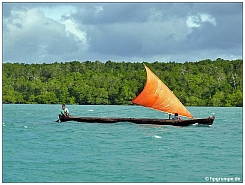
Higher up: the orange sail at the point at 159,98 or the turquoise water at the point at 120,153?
the orange sail at the point at 159,98

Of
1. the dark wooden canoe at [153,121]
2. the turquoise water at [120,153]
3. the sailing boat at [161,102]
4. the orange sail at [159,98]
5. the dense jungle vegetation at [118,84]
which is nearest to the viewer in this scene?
the turquoise water at [120,153]

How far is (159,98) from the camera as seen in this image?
1303 inches

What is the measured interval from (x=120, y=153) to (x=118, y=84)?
69100 millimetres

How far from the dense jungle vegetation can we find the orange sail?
5098cm

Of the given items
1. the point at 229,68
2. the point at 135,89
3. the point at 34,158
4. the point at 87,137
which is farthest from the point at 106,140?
the point at 229,68

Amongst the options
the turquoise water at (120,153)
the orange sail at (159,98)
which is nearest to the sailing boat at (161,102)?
the orange sail at (159,98)

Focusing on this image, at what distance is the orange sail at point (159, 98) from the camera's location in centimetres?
3262

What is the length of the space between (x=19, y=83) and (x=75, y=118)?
188 feet

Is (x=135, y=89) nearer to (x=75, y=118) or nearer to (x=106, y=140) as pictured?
(x=75, y=118)

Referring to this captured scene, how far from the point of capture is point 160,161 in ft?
70.9

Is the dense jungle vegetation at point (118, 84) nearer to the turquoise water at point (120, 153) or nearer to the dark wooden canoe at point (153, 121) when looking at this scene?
the dark wooden canoe at point (153, 121)

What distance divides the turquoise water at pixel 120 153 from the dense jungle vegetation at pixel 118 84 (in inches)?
2067

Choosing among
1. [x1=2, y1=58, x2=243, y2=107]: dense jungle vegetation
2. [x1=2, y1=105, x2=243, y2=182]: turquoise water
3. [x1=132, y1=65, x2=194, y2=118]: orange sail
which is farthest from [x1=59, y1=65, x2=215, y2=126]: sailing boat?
[x1=2, y1=58, x2=243, y2=107]: dense jungle vegetation

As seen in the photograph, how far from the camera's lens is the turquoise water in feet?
62.1
